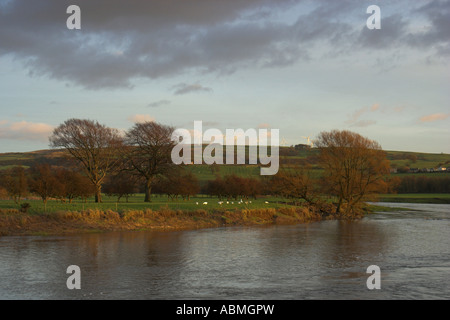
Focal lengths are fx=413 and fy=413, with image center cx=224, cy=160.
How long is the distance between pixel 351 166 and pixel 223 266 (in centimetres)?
3746

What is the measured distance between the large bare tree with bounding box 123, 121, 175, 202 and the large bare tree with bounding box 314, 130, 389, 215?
64.9 feet

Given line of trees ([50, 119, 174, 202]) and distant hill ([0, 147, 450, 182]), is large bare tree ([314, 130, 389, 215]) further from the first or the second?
line of trees ([50, 119, 174, 202])

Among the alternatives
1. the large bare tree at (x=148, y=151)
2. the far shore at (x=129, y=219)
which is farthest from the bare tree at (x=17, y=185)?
the large bare tree at (x=148, y=151)

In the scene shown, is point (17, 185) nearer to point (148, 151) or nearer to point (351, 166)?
point (148, 151)

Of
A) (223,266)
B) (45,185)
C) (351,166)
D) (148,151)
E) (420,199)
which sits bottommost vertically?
(420,199)

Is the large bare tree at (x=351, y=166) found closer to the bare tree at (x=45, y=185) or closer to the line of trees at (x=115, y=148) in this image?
the line of trees at (x=115, y=148)

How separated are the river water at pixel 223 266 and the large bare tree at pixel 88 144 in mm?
22571

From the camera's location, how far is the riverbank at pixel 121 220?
1139 inches

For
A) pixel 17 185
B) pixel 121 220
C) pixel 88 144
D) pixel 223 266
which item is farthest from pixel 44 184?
pixel 223 266

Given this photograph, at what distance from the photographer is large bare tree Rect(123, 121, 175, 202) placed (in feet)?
168

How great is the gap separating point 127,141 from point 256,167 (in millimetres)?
61450

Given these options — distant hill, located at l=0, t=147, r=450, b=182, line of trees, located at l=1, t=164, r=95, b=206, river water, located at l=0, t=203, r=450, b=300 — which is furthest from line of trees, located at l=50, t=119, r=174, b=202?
river water, located at l=0, t=203, r=450, b=300

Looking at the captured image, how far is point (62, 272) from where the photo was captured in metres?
16.9

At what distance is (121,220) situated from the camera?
32.5 metres
